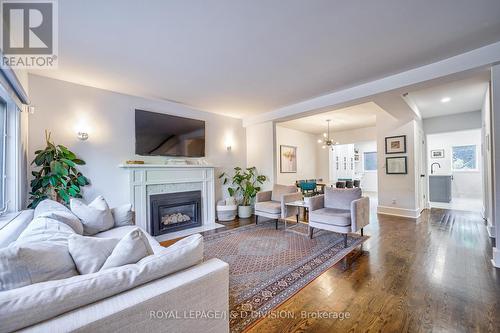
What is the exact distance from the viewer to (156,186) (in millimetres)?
3820

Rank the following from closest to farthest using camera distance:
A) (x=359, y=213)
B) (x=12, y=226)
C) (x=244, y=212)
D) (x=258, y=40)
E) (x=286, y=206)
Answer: (x=12, y=226) → (x=258, y=40) → (x=359, y=213) → (x=286, y=206) → (x=244, y=212)

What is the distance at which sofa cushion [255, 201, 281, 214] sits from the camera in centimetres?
397

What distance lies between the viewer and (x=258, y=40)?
225 centimetres

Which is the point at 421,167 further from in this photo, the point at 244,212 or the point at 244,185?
the point at 244,212

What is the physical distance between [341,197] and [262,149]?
2242 millimetres

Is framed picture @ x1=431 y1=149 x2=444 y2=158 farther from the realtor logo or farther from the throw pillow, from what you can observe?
the realtor logo

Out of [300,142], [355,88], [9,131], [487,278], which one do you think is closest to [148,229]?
[9,131]

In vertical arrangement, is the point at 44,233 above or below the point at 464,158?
below

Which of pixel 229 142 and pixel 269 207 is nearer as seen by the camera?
pixel 269 207

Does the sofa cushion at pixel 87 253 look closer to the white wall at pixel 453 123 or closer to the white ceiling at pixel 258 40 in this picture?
the white ceiling at pixel 258 40

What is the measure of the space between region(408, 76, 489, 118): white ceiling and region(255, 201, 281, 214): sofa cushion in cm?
314

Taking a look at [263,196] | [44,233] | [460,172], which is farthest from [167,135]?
[460,172]

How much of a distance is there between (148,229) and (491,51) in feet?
16.7

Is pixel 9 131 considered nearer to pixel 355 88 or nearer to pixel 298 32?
pixel 298 32
